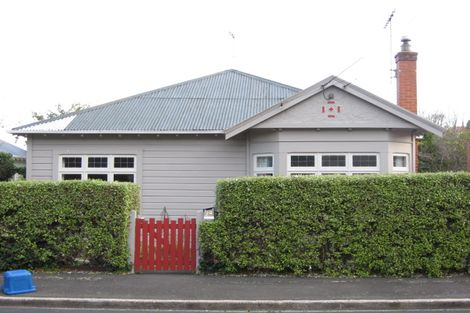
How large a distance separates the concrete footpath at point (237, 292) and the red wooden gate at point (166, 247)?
0.28 meters

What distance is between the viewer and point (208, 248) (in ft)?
32.4

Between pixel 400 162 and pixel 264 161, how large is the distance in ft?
12.7

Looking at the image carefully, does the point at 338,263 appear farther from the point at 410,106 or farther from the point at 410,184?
the point at 410,106

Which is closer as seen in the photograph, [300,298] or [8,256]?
[300,298]

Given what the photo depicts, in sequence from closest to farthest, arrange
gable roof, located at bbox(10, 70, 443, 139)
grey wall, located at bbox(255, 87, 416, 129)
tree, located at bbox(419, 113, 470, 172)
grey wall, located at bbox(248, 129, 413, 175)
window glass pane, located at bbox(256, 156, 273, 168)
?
gable roof, located at bbox(10, 70, 443, 139), grey wall, located at bbox(255, 87, 416, 129), grey wall, located at bbox(248, 129, 413, 175), window glass pane, located at bbox(256, 156, 273, 168), tree, located at bbox(419, 113, 470, 172)

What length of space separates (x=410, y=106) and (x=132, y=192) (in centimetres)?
1032

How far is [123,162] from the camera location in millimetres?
15711

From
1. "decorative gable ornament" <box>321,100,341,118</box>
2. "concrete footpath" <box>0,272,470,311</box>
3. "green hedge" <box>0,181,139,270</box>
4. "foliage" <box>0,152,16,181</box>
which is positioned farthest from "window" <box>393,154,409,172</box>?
"foliage" <box>0,152,16,181</box>

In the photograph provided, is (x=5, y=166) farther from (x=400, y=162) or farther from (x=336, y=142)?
(x=400, y=162)

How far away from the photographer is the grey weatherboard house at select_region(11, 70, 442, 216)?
1362 centimetres

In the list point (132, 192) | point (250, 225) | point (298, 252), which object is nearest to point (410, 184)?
Result: point (298, 252)

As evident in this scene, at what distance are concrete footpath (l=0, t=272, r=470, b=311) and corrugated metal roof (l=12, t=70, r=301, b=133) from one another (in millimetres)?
6575

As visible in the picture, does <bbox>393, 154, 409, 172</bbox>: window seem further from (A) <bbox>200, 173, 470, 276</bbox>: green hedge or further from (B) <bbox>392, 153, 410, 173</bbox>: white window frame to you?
(A) <bbox>200, 173, 470, 276</bbox>: green hedge

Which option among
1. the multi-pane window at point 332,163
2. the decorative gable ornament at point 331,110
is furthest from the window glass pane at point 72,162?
the decorative gable ornament at point 331,110
